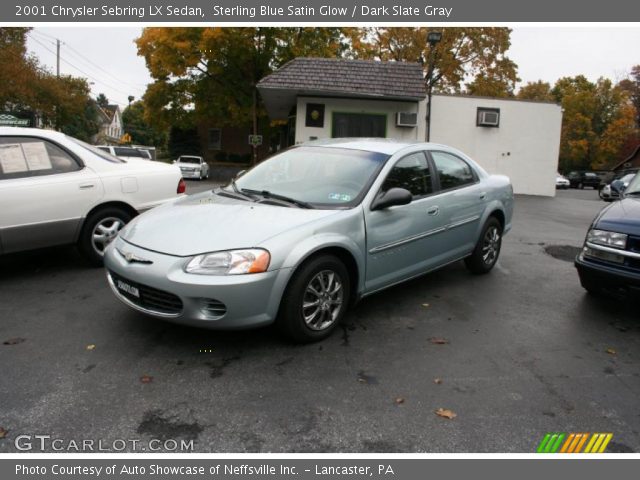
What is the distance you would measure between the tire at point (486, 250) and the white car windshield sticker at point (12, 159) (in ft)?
16.0

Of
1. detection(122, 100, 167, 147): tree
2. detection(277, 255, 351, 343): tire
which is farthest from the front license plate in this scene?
detection(122, 100, 167, 147): tree

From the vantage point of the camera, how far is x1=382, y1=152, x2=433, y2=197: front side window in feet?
15.2

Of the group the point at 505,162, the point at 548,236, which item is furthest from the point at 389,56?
the point at 548,236

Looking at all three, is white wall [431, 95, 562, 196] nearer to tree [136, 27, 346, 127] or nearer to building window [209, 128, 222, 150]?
tree [136, 27, 346, 127]

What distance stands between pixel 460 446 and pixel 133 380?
201cm

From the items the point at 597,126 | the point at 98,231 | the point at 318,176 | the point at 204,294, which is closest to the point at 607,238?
the point at 318,176

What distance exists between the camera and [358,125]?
60.2 feet

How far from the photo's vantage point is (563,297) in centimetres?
543

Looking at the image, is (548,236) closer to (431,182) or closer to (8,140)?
(431,182)

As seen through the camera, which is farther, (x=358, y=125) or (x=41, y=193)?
(x=358, y=125)

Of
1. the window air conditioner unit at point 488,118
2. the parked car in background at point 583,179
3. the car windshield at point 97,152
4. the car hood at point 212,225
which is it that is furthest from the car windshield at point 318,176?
the parked car in background at point 583,179

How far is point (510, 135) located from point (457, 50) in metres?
16.6

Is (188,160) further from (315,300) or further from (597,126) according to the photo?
(597,126)

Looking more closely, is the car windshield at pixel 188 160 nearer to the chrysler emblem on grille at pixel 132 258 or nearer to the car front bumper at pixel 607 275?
the chrysler emblem on grille at pixel 132 258
